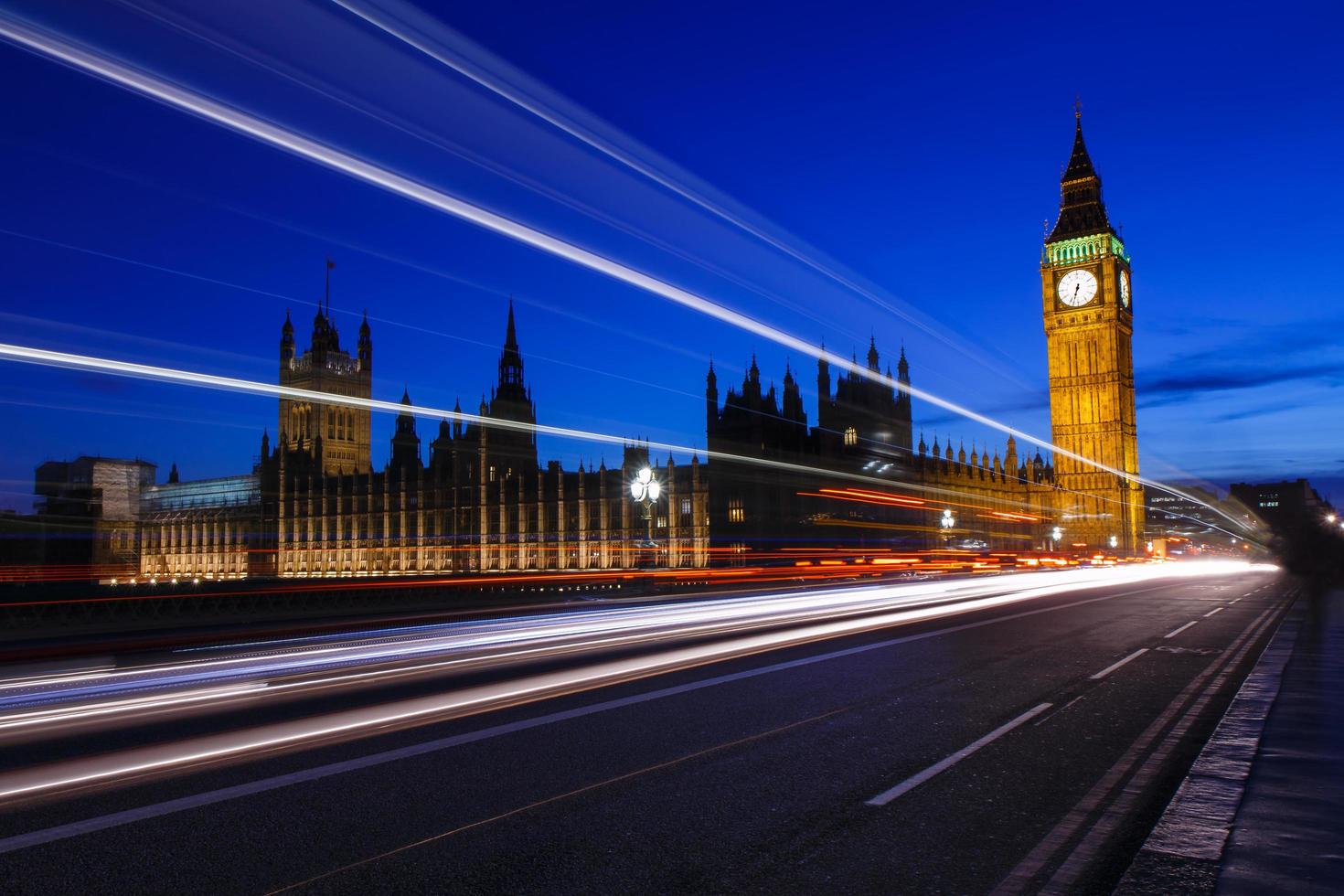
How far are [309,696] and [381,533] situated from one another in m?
74.2

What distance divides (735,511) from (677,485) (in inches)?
165

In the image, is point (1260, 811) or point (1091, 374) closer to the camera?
point (1260, 811)

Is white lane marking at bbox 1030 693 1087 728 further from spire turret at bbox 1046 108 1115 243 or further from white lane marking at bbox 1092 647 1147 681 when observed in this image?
spire turret at bbox 1046 108 1115 243

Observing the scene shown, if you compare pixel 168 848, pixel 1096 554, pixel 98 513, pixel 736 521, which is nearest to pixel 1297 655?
pixel 168 848

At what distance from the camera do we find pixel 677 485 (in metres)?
62.2

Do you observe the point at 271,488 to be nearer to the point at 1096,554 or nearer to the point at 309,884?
the point at 1096,554

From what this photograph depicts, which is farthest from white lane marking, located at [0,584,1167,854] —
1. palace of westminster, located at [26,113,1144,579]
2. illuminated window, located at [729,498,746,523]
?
illuminated window, located at [729,498,746,523]

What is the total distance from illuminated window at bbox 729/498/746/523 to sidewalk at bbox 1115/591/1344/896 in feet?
167

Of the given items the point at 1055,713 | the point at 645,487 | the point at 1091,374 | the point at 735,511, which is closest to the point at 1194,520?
the point at 1091,374

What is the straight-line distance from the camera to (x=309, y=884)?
4980mm

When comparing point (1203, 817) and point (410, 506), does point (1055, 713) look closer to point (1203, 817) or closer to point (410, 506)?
point (1203, 817)

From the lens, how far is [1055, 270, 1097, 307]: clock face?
353 ft

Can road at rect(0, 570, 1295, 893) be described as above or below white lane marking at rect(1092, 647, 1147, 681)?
above

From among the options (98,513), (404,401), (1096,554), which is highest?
(404,401)
